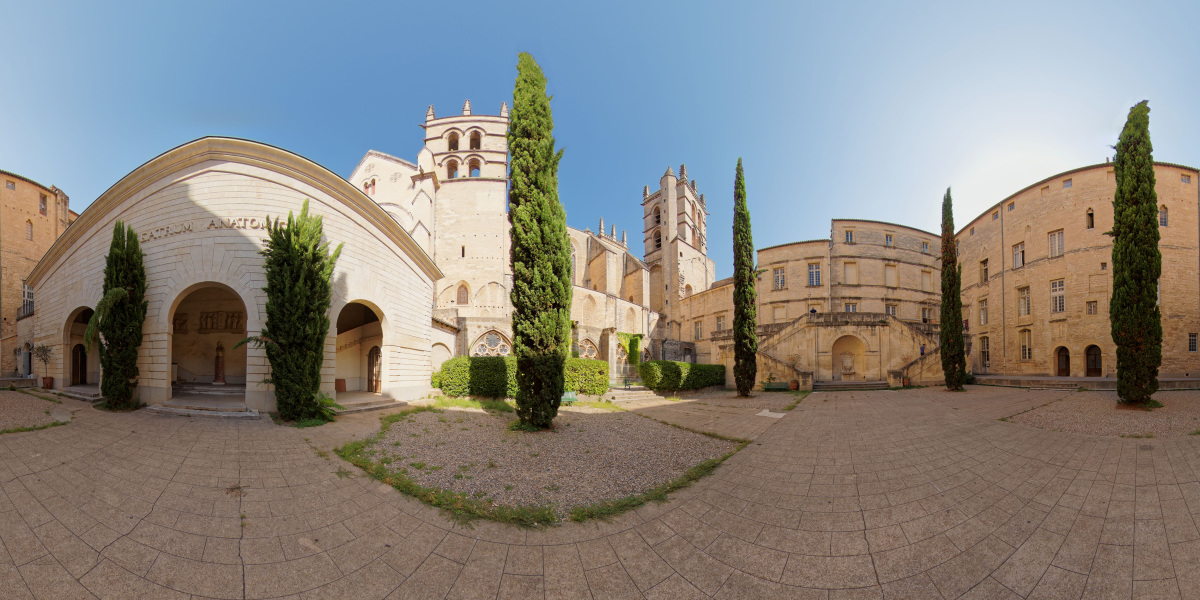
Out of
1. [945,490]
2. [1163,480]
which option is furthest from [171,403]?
[1163,480]

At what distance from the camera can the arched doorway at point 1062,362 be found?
2034cm

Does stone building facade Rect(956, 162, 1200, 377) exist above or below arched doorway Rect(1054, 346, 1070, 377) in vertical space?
above

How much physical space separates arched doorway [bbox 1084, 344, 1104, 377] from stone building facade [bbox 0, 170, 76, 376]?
53362 mm

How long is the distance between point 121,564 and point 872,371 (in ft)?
78.9

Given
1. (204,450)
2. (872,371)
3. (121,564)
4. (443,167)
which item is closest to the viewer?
(121,564)

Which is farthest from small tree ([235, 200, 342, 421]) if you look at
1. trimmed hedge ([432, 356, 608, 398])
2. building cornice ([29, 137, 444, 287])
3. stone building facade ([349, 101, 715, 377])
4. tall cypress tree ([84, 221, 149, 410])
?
stone building facade ([349, 101, 715, 377])

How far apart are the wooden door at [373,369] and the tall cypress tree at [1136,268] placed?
1931cm

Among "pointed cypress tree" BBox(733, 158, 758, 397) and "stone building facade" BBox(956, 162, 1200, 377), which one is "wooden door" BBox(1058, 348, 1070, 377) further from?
"pointed cypress tree" BBox(733, 158, 758, 397)

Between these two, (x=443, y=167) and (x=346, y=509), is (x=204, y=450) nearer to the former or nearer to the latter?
(x=346, y=509)

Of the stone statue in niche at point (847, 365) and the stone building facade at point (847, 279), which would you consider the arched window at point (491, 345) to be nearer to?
the stone building facade at point (847, 279)

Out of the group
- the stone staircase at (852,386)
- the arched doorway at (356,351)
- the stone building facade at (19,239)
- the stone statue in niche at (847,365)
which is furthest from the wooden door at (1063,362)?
the stone building facade at (19,239)

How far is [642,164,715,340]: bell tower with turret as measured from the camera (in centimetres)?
3575

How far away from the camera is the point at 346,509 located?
385 centimetres

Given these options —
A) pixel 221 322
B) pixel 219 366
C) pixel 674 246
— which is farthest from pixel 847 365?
pixel 221 322
